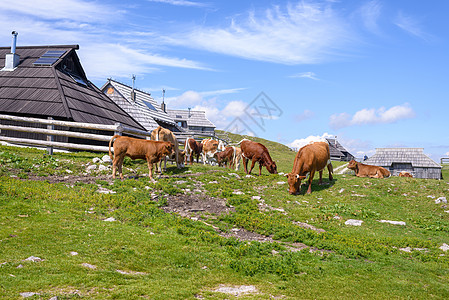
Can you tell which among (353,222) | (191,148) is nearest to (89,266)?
(353,222)

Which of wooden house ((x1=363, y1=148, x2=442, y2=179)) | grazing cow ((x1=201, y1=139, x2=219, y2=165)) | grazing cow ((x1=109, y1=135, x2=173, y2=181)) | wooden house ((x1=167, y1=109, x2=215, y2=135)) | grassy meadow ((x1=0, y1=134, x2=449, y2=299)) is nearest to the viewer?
grassy meadow ((x1=0, y1=134, x2=449, y2=299))

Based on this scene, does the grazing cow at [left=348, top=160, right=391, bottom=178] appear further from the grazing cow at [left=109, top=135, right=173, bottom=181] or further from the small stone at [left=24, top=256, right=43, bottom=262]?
the small stone at [left=24, top=256, right=43, bottom=262]

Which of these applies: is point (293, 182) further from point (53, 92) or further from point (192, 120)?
point (192, 120)

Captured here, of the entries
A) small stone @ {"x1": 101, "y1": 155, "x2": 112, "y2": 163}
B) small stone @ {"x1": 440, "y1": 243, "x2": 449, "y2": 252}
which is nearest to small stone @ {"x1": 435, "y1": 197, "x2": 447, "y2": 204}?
small stone @ {"x1": 440, "y1": 243, "x2": 449, "y2": 252}

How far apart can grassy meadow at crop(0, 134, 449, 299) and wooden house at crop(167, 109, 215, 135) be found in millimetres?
67051

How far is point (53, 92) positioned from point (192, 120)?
57.9 m

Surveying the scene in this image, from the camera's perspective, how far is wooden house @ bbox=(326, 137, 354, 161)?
92.3m

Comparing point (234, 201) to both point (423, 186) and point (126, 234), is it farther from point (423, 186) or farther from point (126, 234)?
point (423, 186)

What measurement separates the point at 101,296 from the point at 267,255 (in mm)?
4327

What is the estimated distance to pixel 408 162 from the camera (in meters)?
57.8

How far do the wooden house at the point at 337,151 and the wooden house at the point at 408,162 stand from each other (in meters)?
29.7

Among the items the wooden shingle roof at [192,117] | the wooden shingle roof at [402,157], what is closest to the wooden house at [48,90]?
the wooden shingle roof at [402,157]

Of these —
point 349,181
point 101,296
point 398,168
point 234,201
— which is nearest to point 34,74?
point 234,201

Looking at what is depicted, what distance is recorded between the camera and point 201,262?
7582mm
